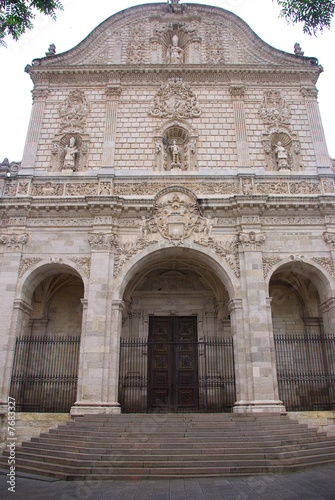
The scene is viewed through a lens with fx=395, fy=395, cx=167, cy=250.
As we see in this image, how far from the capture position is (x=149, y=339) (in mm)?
17062

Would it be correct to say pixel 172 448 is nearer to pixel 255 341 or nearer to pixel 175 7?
pixel 255 341

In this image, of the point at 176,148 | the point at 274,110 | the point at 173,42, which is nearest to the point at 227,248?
the point at 176,148

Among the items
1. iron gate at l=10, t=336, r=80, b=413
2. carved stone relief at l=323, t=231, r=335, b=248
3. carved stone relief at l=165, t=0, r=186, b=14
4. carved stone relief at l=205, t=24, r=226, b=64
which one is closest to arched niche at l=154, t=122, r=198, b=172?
carved stone relief at l=205, t=24, r=226, b=64

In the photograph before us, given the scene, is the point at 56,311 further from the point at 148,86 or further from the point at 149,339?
the point at 148,86

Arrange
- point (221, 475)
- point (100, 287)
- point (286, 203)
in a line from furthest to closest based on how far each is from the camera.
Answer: point (286, 203) → point (100, 287) → point (221, 475)

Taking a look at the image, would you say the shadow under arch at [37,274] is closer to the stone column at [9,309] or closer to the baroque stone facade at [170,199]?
the baroque stone facade at [170,199]

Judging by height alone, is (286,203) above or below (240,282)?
above

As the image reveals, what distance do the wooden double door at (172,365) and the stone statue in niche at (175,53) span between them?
39.8 feet

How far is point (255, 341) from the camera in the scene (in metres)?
13.5

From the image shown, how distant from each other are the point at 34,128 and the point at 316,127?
40.8ft

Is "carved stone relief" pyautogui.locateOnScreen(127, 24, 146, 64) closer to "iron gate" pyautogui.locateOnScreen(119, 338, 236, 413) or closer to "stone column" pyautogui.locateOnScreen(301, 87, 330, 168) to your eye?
"stone column" pyautogui.locateOnScreen(301, 87, 330, 168)

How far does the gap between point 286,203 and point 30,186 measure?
10257 mm

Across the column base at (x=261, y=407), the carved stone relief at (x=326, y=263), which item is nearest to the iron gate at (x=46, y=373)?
the column base at (x=261, y=407)

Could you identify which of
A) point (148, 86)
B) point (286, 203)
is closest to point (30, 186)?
point (148, 86)
